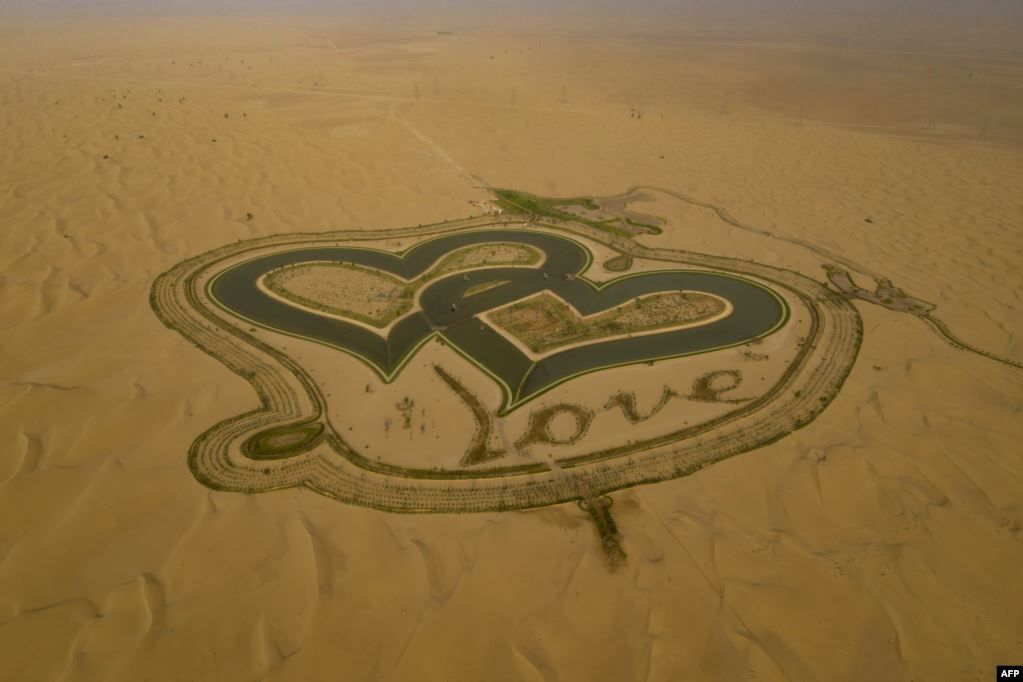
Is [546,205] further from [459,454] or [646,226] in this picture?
[459,454]

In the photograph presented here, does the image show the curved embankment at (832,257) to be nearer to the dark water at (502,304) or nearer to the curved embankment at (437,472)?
the curved embankment at (437,472)

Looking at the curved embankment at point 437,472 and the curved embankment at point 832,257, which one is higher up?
the curved embankment at point 832,257

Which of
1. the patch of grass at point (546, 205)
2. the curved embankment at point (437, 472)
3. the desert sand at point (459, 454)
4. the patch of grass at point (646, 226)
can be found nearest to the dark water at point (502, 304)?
the desert sand at point (459, 454)

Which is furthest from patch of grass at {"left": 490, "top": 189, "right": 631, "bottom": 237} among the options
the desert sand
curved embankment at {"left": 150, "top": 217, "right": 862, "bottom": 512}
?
curved embankment at {"left": 150, "top": 217, "right": 862, "bottom": 512}

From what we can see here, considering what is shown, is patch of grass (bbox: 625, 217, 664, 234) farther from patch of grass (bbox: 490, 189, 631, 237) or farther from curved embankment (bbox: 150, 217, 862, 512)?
curved embankment (bbox: 150, 217, 862, 512)

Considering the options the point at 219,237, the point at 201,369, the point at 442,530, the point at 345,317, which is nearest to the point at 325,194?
the point at 219,237

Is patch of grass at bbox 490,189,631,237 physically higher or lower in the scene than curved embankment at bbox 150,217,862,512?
higher
